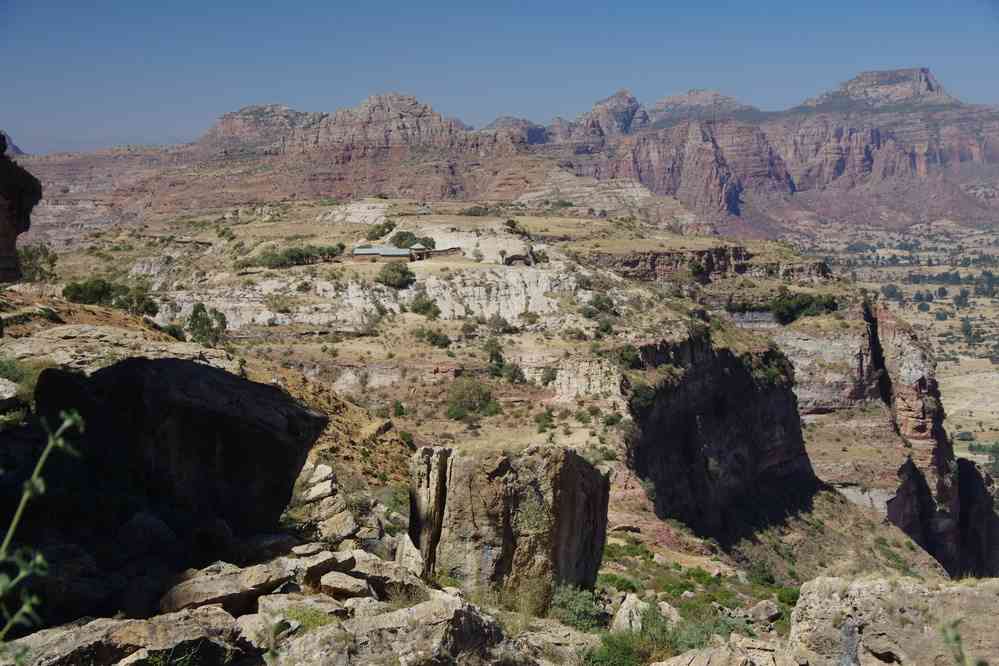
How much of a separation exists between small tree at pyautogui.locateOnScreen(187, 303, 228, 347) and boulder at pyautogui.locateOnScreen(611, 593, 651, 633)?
26.9 metres

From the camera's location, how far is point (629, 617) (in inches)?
615

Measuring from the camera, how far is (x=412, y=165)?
162250mm

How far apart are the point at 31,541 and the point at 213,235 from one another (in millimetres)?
81795

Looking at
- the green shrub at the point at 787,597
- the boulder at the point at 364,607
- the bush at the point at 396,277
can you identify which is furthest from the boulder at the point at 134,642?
the bush at the point at 396,277

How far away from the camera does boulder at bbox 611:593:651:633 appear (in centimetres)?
1511

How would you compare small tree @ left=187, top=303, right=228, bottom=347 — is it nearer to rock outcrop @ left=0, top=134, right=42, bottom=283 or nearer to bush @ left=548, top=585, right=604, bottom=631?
rock outcrop @ left=0, top=134, right=42, bottom=283

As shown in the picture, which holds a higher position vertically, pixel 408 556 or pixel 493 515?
pixel 493 515

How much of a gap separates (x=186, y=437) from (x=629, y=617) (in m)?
6.90

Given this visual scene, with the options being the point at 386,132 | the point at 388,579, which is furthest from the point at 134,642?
the point at 386,132

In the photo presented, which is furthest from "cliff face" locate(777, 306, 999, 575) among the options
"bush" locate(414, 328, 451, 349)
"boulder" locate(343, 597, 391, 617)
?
"boulder" locate(343, 597, 391, 617)

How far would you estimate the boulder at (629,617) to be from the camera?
15.1 m

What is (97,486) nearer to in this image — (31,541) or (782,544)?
(31,541)

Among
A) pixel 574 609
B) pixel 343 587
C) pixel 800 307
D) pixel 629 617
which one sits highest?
pixel 343 587

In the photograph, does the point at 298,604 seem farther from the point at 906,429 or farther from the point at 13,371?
the point at 906,429
